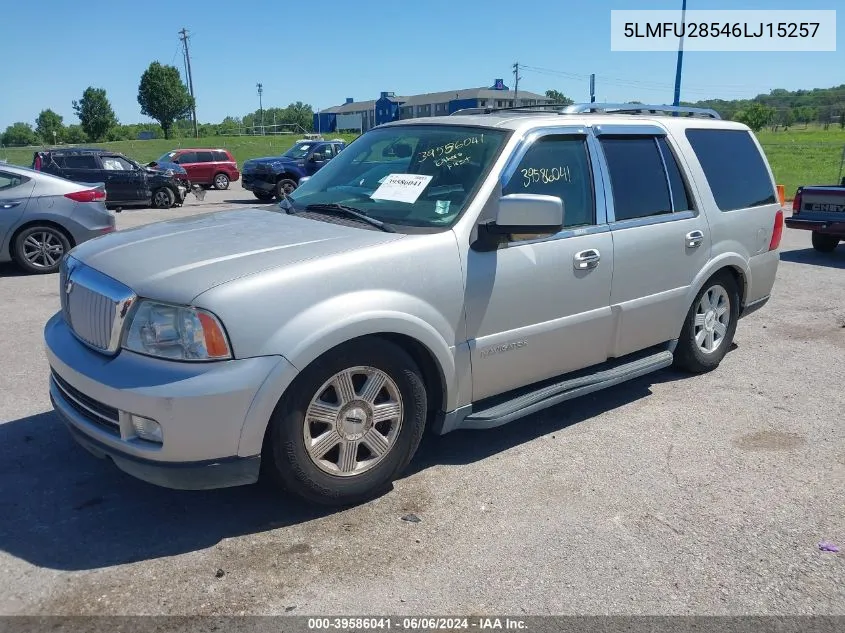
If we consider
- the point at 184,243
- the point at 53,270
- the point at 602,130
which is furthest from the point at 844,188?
the point at 53,270

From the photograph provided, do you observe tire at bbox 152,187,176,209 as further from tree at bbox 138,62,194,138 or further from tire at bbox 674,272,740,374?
tree at bbox 138,62,194,138

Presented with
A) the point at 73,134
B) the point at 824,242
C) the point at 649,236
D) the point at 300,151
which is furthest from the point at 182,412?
the point at 73,134

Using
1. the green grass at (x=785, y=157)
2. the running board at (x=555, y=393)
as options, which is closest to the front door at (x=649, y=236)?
the running board at (x=555, y=393)

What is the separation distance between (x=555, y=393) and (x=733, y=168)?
2.61m

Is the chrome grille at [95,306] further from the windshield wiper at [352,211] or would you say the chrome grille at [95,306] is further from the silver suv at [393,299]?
the windshield wiper at [352,211]

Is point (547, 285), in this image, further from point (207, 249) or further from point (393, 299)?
point (207, 249)

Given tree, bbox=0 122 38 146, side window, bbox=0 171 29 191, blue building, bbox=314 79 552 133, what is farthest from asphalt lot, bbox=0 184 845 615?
tree, bbox=0 122 38 146

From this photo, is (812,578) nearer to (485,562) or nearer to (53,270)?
(485,562)

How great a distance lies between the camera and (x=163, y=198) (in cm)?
1986

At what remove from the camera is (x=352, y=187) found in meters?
4.57

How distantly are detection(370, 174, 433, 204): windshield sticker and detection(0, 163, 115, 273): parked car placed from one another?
652 cm

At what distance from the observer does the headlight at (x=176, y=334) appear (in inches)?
122

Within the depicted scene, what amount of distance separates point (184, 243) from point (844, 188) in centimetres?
1060

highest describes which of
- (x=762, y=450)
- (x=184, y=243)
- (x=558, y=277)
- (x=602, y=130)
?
(x=602, y=130)
